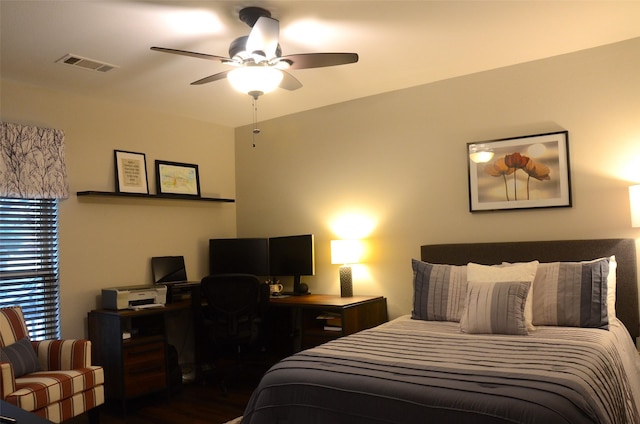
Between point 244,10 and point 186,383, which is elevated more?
point 244,10

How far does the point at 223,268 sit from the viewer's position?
5062 millimetres

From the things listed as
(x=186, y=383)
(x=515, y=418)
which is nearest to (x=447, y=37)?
(x=515, y=418)

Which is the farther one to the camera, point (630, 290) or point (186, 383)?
point (186, 383)

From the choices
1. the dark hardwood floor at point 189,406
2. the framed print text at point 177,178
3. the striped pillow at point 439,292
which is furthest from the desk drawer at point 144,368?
the striped pillow at point 439,292

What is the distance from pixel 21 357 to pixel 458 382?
2817mm

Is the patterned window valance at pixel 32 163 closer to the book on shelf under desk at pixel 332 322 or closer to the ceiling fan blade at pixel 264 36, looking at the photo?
the ceiling fan blade at pixel 264 36

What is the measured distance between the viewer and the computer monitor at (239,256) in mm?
4961

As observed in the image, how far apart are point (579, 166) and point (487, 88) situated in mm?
921

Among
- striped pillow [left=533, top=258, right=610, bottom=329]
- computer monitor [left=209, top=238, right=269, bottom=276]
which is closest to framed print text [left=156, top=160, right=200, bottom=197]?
computer monitor [left=209, top=238, right=269, bottom=276]

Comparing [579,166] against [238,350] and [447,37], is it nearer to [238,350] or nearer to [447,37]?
[447,37]

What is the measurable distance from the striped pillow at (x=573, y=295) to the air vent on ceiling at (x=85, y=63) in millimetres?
3346

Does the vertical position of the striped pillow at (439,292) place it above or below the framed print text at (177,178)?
below

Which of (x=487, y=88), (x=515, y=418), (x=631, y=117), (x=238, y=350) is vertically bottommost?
(x=238, y=350)

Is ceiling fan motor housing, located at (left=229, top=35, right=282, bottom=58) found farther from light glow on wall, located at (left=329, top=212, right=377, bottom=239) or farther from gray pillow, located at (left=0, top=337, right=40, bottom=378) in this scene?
gray pillow, located at (left=0, top=337, right=40, bottom=378)
